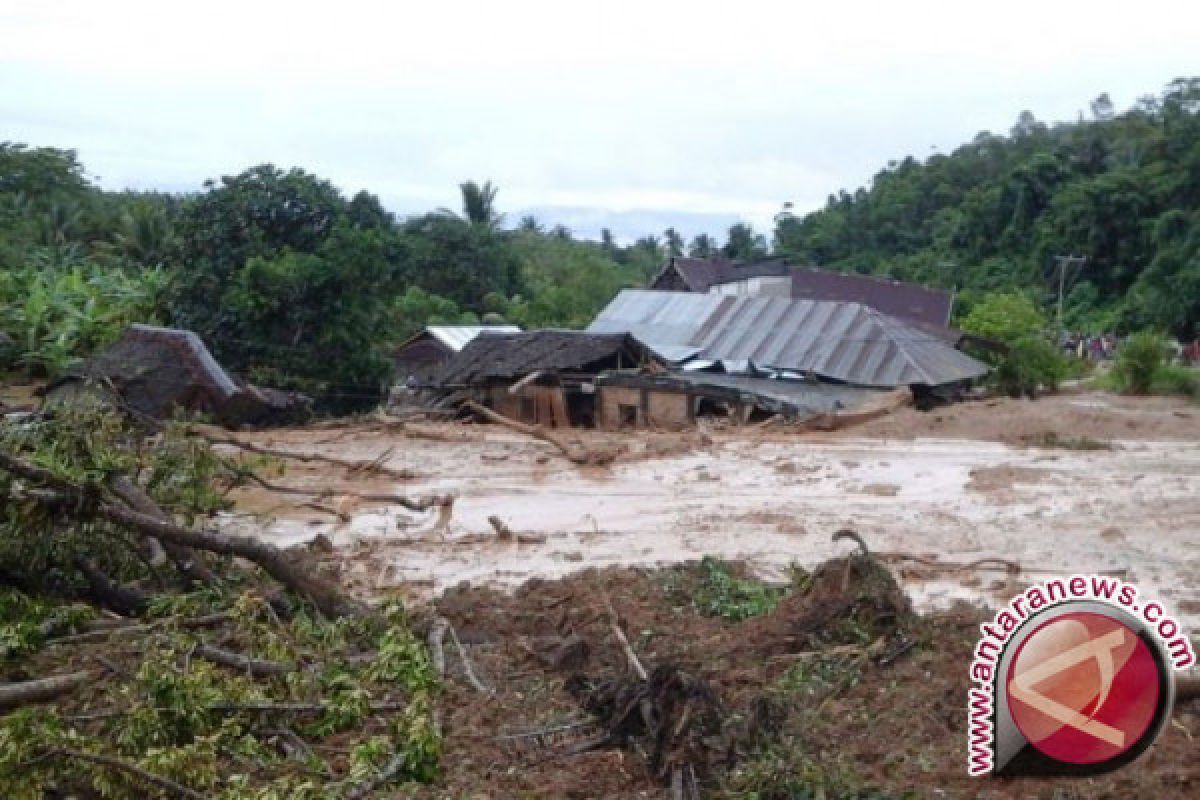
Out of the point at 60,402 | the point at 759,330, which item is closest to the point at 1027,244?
the point at 759,330

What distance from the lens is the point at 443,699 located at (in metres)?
5.55

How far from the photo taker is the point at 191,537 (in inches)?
246

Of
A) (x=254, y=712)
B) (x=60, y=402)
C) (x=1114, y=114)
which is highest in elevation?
(x=1114, y=114)

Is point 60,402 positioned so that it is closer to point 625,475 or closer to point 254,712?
point 254,712

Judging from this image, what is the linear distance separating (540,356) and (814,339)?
15.4 feet

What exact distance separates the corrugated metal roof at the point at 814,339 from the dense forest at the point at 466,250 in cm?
559

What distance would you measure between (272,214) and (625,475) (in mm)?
9944

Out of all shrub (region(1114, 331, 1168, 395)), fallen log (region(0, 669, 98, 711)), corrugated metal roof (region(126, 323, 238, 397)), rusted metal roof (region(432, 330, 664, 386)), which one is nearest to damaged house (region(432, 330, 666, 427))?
rusted metal roof (region(432, 330, 664, 386))

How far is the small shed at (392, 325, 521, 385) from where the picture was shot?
2583cm

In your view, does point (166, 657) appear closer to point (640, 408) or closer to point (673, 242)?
point (640, 408)

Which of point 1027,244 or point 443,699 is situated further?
point 1027,244

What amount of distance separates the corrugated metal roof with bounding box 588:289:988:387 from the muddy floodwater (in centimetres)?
336

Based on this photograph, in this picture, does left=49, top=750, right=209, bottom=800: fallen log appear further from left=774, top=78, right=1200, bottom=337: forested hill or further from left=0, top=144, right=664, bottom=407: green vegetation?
left=774, top=78, right=1200, bottom=337: forested hill

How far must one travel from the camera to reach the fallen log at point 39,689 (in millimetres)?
4926
